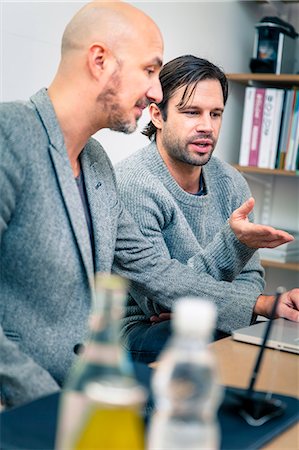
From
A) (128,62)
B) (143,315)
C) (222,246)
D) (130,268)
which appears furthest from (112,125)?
(143,315)

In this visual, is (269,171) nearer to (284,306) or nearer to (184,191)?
(184,191)

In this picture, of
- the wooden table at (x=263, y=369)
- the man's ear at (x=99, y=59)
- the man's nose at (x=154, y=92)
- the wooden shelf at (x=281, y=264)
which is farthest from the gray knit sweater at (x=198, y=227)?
the wooden shelf at (x=281, y=264)

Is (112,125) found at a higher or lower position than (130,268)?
higher

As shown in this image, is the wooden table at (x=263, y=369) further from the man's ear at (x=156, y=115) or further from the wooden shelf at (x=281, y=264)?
the wooden shelf at (x=281, y=264)

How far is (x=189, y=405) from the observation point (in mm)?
622

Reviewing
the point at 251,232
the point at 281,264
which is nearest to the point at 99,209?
the point at 251,232

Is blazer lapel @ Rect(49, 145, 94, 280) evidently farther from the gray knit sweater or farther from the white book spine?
the white book spine

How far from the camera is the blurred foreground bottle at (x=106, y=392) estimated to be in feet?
1.94

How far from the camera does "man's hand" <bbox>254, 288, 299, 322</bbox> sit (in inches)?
69.7

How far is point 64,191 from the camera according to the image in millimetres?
1406

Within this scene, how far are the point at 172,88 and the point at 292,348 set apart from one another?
1.07 m

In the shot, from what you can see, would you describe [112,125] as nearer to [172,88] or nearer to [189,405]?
[172,88]

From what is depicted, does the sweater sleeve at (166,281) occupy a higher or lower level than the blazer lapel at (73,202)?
lower

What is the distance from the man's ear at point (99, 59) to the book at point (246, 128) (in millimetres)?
1811
